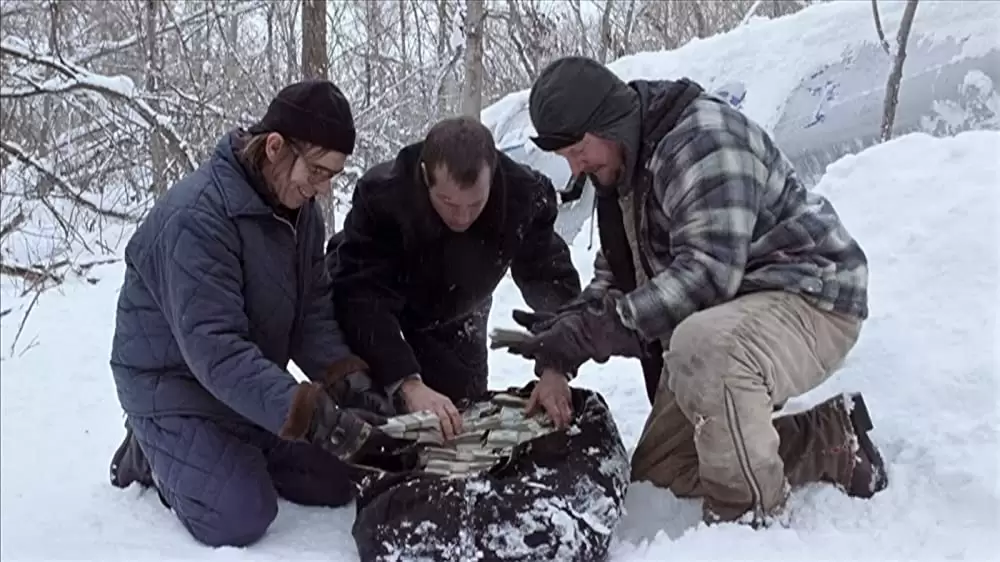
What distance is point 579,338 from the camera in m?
2.42

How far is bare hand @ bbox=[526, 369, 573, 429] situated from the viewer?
256 centimetres

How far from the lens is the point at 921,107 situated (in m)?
5.19

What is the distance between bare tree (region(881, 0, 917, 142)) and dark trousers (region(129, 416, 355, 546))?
3.83m

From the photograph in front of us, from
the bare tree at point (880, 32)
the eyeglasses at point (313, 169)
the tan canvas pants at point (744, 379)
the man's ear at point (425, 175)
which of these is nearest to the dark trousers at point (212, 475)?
the eyeglasses at point (313, 169)

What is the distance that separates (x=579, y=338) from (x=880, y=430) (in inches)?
35.8

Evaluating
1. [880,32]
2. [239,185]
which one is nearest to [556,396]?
[239,185]

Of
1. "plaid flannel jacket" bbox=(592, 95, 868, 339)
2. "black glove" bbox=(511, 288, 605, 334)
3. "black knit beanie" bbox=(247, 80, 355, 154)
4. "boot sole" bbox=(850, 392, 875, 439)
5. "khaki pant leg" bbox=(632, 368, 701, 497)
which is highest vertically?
"black knit beanie" bbox=(247, 80, 355, 154)

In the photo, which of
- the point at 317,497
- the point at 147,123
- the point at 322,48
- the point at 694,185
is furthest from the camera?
the point at 322,48

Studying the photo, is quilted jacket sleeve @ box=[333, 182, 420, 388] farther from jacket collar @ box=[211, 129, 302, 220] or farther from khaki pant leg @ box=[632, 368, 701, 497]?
khaki pant leg @ box=[632, 368, 701, 497]

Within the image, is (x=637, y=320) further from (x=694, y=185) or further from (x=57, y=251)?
(x=57, y=251)

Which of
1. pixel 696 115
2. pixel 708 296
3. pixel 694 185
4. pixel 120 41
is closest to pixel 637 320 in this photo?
pixel 708 296

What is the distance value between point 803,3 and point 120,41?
811 cm

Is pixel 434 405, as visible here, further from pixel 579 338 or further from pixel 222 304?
pixel 222 304

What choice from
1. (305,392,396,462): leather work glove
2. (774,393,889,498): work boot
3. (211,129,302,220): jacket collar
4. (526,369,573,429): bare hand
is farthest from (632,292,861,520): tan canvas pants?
(211,129,302,220): jacket collar
